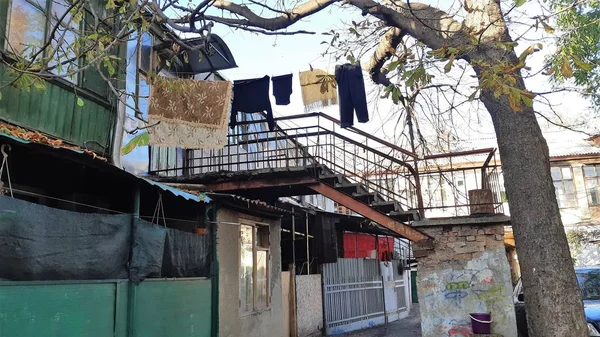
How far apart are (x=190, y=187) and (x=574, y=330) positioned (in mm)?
6172

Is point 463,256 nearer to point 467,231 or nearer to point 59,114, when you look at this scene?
point 467,231

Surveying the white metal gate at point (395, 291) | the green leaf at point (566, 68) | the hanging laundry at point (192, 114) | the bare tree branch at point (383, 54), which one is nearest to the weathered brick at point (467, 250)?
the bare tree branch at point (383, 54)

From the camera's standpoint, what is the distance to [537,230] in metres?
4.70

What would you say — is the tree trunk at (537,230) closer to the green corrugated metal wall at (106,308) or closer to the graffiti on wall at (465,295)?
the graffiti on wall at (465,295)

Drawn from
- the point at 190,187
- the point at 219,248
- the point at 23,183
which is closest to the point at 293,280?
the point at 219,248

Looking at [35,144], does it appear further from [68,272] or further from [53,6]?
[53,6]

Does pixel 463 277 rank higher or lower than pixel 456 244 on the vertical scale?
lower

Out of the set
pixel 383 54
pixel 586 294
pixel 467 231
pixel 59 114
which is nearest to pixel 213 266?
pixel 59 114

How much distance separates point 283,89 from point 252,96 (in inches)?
25.7

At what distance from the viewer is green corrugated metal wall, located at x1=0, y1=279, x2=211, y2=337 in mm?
4586

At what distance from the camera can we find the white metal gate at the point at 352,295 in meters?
13.8

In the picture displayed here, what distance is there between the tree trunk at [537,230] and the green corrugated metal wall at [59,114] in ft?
19.6

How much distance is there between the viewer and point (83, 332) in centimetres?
532

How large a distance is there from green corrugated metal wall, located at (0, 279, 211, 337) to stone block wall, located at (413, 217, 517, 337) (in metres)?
3.98
